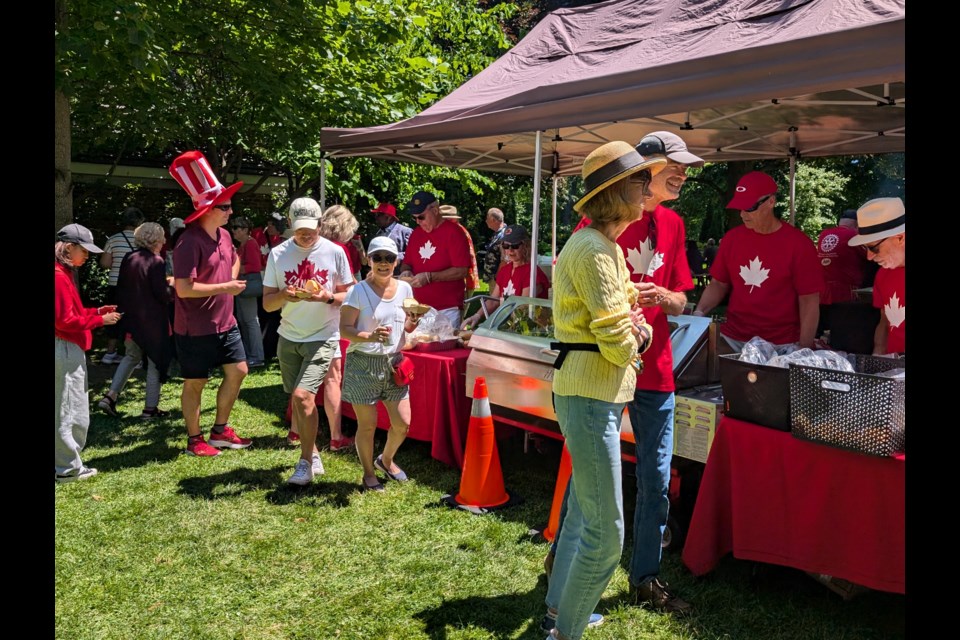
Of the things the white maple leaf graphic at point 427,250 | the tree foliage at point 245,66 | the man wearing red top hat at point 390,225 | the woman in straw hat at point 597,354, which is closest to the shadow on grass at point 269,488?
the white maple leaf graphic at point 427,250

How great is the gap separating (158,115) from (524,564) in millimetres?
8246

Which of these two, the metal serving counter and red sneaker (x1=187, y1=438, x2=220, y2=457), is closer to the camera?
the metal serving counter

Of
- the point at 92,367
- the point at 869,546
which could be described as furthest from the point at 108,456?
the point at 869,546

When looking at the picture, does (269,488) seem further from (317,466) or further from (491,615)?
(491,615)

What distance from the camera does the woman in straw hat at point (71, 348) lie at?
4.96m

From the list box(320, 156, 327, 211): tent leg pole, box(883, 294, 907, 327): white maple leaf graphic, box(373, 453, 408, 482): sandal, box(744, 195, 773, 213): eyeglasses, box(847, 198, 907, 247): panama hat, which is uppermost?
box(320, 156, 327, 211): tent leg pole

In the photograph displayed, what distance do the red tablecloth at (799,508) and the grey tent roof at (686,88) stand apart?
1734mm

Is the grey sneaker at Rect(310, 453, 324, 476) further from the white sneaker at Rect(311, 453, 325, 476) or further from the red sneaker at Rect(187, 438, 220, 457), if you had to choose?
the red sneaker at Rect(187, 438, 220, 457)

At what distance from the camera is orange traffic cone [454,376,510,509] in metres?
4.73

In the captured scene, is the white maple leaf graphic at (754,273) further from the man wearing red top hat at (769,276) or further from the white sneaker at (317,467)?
the white sneaker at (317,467)

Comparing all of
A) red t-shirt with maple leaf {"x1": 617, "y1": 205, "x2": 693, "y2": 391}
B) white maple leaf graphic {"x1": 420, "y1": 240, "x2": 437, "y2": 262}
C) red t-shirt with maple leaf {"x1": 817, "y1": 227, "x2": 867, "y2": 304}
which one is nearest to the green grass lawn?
red t-shirt with maple leaf {"x1": 617, "y1": 205, "x2": 693, "y2": 391}

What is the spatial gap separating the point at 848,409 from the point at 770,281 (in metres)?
1.42

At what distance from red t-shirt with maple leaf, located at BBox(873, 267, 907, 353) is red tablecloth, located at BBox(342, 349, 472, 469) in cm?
276

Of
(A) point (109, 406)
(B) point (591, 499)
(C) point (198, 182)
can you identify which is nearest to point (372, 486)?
(C) point (198, 182)
